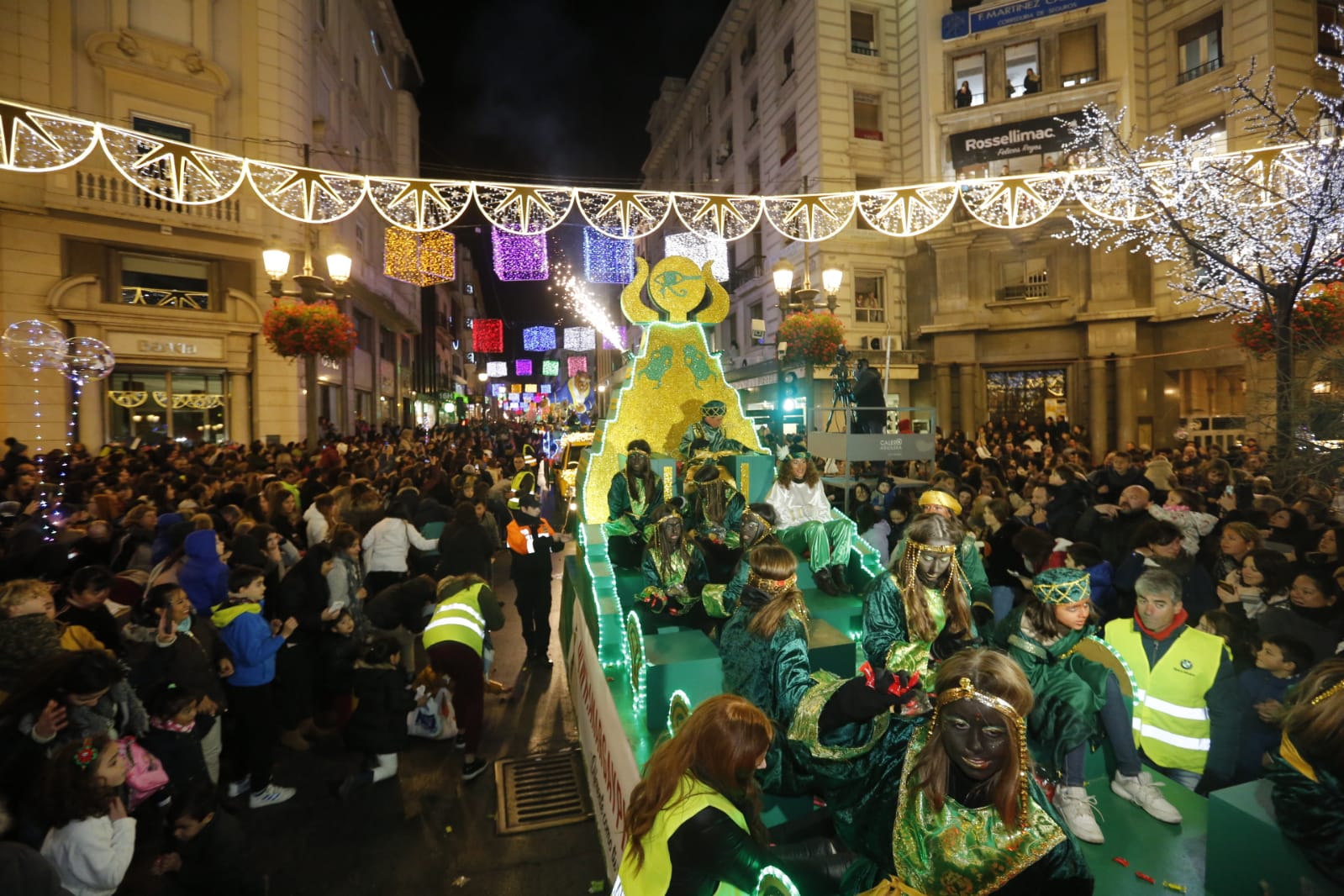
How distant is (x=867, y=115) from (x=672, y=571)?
2153 centimetres

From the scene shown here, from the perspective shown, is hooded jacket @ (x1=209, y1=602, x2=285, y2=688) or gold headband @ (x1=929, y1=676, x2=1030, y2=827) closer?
gold headband @ (x1=929, y1=676, x2=1030, y2=827)

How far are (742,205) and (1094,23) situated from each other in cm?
1684

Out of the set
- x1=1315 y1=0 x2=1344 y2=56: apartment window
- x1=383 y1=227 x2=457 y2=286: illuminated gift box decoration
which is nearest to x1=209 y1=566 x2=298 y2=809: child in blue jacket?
x1=383 y1=227 x2=457 y2=286: illuminated gift box decoration

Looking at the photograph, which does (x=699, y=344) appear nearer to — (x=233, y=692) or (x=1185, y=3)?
(x=233, y=692)

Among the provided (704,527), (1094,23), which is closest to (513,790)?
(704,527)

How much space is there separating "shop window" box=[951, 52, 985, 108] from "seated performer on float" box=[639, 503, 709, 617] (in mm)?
20741

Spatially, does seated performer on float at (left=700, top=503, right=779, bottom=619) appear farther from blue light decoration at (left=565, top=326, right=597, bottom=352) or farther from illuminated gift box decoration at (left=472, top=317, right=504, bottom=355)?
illuminated gift box decoration at (left=472, top=317, right=504, bottom=355)

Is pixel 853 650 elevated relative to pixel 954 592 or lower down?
lower down

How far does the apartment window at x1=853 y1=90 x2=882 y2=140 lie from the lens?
71.9 ft

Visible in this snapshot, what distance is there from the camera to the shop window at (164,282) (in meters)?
15.9

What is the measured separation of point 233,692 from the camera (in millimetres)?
5160

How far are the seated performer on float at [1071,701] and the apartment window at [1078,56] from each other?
72.3 ft

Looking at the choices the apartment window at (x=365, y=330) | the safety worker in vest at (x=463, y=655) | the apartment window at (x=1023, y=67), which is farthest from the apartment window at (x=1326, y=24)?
the apartment window at (x=365, y=330)

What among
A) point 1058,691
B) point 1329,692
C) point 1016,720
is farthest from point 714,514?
point 1329,692
